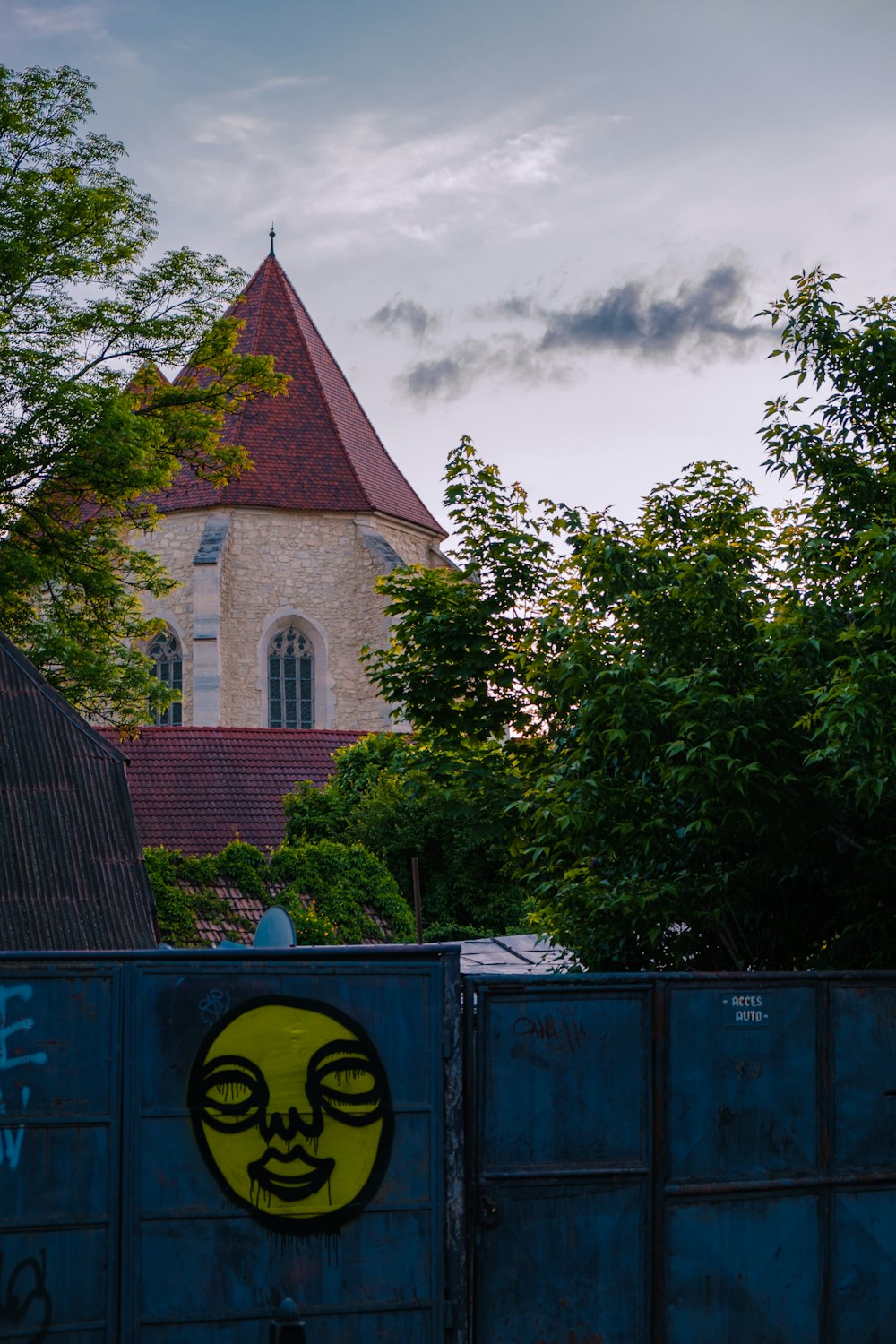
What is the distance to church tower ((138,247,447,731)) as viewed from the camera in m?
35.0

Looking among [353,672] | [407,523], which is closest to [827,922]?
[353,672]

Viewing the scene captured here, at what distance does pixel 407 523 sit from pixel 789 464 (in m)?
29.9

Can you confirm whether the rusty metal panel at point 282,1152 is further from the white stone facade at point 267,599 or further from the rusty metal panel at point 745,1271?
the white stone facade at point 267,599

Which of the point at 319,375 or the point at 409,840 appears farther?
the point at 319,375

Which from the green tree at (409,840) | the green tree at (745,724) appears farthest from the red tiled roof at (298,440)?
the green tree at (745,724)

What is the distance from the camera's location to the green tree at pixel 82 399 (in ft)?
69.9

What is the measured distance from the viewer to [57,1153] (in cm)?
608

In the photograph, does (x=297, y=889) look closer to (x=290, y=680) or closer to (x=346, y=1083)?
(x=290, y=680)

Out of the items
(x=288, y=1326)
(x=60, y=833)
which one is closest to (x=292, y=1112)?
(x=288, y=1326)

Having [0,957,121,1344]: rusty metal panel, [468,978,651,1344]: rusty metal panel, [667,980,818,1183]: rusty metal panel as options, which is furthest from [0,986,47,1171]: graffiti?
[667,980,818,1183]: rusty metal panel

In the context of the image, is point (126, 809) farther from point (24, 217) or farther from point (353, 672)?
point (353, 672)

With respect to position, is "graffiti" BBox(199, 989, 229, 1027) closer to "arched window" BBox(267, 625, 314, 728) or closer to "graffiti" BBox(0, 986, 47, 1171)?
"graffiti" BBox(0, 986, 47, 1171)

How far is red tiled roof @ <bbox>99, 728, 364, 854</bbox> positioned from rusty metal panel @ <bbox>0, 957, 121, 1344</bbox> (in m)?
18.0

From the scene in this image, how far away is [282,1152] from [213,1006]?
0.72m
